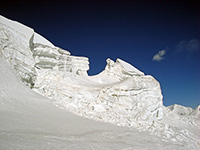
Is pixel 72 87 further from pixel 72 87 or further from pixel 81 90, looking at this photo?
pixel 81 90

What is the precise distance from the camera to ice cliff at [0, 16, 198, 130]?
9122mm

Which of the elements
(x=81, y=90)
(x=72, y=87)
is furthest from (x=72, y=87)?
(x=81, y=90)

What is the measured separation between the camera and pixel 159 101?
1628 cm

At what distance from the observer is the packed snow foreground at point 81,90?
Result: 879 centimetres

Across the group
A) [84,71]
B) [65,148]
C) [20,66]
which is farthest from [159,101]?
[65,148]

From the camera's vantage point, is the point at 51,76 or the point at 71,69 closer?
the point at 51,76

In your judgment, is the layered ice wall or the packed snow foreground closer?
the packed snow foreground

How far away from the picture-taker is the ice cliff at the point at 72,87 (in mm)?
9122

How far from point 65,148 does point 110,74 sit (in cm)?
1992

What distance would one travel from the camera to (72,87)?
43.9 feet

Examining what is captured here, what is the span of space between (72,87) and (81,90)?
3.01 ft

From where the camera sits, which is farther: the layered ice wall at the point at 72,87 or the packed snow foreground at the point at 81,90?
the layered ice wall at the point at 72,87

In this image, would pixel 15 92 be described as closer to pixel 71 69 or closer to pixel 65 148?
pixel 65 148

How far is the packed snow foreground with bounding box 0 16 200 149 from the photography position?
879cm
